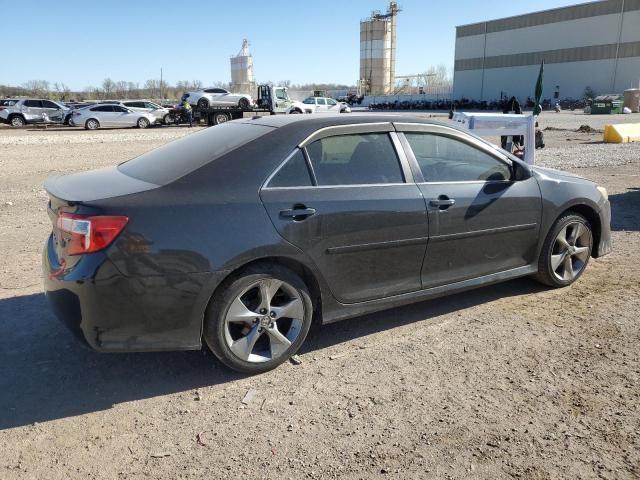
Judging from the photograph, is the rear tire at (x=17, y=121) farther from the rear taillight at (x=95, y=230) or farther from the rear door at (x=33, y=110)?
the rear taillight at (x=95, y=230)

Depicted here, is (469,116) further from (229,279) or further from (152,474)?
(152,474)

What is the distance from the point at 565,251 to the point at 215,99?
33.5m

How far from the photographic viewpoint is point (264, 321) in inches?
136

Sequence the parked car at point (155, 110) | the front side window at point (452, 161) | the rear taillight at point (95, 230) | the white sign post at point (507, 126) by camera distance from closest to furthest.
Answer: the rear taillight at point (95, 230), the front side window at point (452, 161), the white sign post at point (507, 126), the parked car at point (155, 110)

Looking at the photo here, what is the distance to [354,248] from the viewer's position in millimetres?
3682

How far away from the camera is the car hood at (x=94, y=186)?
3.21 m

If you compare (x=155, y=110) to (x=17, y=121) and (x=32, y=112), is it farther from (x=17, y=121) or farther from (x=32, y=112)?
(x=17, y=121)

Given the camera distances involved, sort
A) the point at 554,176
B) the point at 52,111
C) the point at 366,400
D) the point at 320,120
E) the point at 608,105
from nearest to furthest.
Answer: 1. the point at 366,400
2. the point at 320,120
3. the point at 554,176
4. the point at 52,111
5. the point at 608,105

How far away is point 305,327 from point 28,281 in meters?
Result: 3.06

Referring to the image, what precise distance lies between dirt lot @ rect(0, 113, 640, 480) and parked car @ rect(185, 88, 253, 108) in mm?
31642

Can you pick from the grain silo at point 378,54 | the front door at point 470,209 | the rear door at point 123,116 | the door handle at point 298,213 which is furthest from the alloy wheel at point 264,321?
the grain silo at point 378,54

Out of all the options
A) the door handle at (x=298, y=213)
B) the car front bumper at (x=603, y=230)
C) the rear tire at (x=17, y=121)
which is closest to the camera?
the door handle at (x=298, y=213)

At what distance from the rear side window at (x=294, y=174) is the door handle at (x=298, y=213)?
179 mm

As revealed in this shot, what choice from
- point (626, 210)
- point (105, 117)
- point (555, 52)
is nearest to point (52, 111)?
point (105, 117)
